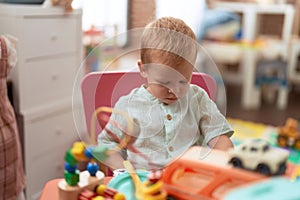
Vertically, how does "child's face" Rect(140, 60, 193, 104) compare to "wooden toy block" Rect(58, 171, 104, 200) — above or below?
above

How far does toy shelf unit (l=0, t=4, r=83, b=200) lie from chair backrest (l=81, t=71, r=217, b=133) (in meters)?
0.85

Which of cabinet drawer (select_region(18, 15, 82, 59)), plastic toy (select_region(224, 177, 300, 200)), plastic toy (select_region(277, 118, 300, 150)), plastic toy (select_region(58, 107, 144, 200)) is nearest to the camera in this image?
plastic toy (select_region(224, 177, 300, 200))

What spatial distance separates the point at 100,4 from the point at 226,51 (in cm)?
121

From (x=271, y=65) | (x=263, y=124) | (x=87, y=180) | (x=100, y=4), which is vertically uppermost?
(x=100, y=4)

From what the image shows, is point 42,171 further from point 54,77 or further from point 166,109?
point 166,109

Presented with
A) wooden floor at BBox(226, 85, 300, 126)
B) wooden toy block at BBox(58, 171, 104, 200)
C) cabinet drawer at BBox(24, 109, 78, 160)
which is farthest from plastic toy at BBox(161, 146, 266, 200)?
wooden floor at BBox(226, 85, 300, 126)

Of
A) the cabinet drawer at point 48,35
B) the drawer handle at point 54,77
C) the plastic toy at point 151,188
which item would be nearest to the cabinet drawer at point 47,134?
the drawer handle at point 54,77

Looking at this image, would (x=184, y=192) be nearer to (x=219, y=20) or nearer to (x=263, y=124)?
(x=263, y=124)

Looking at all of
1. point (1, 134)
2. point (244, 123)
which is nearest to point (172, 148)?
point (1, 134)

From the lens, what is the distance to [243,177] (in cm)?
45

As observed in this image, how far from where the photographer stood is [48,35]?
1.52 metres

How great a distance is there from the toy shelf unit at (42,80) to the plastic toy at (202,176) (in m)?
1.03

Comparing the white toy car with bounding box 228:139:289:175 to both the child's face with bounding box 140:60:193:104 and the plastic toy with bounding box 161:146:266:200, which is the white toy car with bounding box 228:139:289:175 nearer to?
the plastic toy with bounding box 161:146:266:200

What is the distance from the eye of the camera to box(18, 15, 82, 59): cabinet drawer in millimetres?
1440
